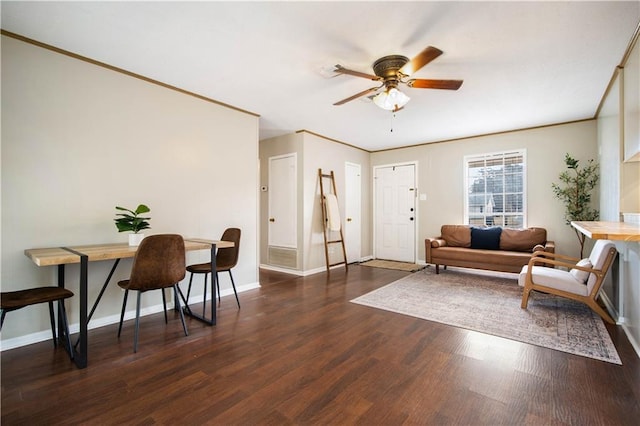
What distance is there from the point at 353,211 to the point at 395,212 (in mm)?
940

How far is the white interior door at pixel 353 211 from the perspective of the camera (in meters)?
6.27

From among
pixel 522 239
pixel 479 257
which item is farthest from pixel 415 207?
pixel 522 239

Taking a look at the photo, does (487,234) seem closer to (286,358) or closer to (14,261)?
(286,358)

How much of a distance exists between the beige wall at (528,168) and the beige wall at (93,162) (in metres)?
4.00

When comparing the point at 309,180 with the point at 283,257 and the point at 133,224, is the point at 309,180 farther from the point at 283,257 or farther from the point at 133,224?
the point at 133,224

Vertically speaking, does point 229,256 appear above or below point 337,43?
below

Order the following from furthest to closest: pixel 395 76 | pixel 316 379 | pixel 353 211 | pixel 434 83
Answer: pixel 353 211, pixel 395 76, pixel 434 83, pixel 316 379

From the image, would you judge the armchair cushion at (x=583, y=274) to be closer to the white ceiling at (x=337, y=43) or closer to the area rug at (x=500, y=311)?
the area rug at (x=500, y=311)

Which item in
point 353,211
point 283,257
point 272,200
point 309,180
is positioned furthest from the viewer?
point 353,211

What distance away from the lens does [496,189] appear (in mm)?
5402

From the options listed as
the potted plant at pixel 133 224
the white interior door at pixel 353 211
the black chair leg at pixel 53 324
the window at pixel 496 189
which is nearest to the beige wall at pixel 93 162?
the black chair leg at pixel 53 324

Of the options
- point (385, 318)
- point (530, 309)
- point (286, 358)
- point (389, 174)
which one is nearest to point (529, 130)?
point (389, 174)

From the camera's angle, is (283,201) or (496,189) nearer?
(496,189)

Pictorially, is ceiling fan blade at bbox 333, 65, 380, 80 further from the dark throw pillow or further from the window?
the window
